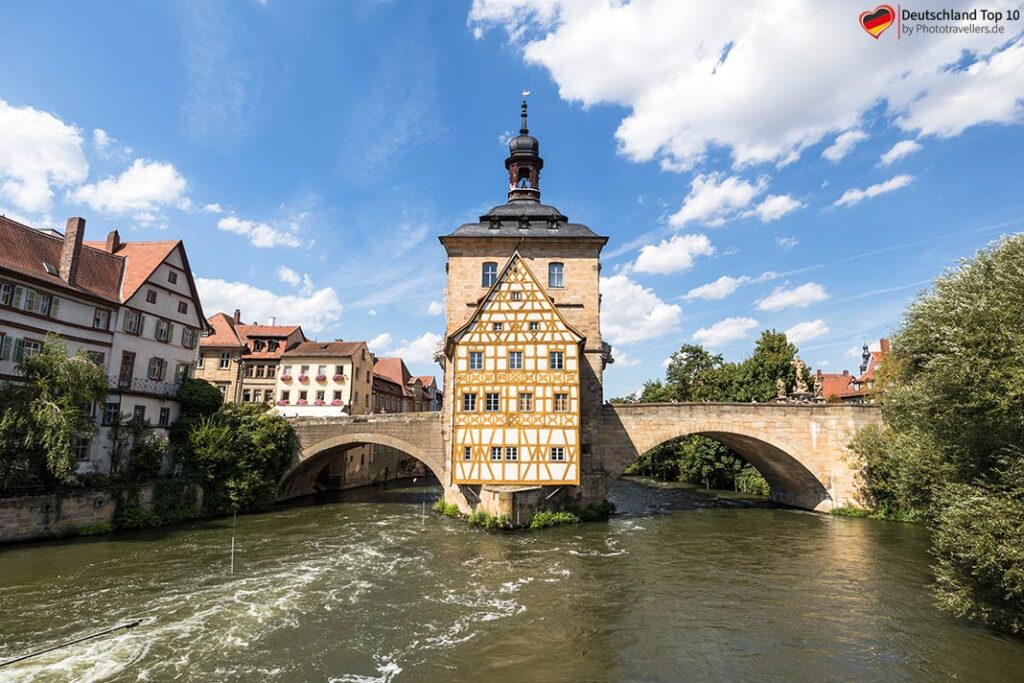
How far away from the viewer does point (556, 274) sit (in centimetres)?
2734

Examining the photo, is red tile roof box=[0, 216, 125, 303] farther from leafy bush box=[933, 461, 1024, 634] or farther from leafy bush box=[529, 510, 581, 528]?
leafy bush box=[933, 461, 1024, 634]

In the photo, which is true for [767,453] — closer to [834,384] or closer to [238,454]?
[238,454]

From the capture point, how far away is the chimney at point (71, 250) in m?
21.6

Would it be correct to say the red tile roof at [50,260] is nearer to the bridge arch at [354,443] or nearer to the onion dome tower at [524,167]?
the bridge arch at [354,443]

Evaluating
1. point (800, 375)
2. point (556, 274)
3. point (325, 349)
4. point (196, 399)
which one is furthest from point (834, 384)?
point (196, 399)

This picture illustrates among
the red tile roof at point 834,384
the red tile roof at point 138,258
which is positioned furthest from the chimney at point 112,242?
the red tile roof at point 834,384

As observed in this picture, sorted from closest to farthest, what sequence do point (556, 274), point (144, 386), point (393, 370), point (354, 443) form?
point (144, 386) < point (556, 274) < point (354, 443) < point (393, 370)

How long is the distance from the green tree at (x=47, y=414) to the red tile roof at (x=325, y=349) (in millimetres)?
20791

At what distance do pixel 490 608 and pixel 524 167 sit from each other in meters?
25.3

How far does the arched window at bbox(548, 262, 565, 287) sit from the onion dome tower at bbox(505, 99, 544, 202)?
553 cm

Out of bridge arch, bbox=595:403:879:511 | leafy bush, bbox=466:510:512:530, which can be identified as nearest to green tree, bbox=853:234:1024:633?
bridge arch, bbox=595:403:879:511

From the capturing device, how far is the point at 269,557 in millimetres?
16938

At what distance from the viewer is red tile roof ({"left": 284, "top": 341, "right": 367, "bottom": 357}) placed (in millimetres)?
39562

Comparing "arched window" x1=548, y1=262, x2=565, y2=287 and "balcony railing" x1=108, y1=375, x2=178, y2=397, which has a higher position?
"arched window" x1=548, y1=262, x2=565, y2=287
